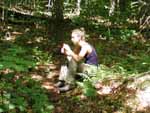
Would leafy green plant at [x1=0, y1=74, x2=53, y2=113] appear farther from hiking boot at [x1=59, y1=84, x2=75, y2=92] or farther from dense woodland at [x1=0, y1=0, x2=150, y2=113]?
hiking boot at [x1=59, y1=84, x2=75, y2=92]

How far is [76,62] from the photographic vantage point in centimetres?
805

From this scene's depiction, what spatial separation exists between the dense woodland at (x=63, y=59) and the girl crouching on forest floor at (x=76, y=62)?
0.60 ft

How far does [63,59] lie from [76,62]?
9.56 ft

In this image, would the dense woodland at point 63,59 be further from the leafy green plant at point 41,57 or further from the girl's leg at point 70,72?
the girl's leg at point 70,72

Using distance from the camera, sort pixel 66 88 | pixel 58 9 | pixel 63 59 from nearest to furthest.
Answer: pixel 66 88 → pixel 63 59 → pixel 58 9

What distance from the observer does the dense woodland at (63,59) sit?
6.72m

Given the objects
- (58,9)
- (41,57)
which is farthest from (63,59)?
(58,9)

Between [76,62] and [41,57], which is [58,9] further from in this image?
[76,62]

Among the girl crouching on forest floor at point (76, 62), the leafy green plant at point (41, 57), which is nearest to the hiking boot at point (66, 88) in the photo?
the girl crouching on forest floor at point (76, 62)

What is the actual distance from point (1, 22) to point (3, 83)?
703 cm

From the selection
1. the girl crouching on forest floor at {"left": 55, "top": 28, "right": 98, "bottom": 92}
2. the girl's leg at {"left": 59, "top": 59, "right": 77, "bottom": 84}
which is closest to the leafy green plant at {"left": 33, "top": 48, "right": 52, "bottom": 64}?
the girl crouching on forest floor at {"left": 55, "top": 28, "right": 98, "bottom": 92}

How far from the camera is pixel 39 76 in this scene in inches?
357

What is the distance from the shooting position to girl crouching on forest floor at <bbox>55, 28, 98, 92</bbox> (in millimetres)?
8047

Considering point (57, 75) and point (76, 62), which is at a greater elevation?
point (76, 62)
